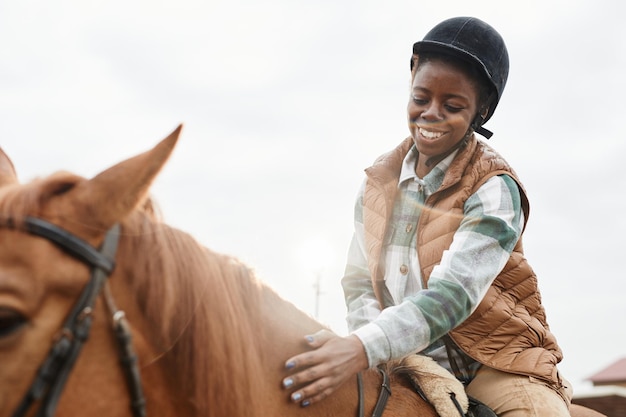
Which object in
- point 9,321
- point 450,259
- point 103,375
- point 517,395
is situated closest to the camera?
point 9,321

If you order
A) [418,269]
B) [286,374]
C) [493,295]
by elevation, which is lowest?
[286,374]

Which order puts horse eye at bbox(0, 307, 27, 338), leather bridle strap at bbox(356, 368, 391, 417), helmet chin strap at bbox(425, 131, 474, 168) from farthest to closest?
helmet chin strap at bbox(425, 131, 474, 168)
leather bridle strap at bbox(356, 368, 391, 417)
horse eye at bbox(0, 307, 27, 338)

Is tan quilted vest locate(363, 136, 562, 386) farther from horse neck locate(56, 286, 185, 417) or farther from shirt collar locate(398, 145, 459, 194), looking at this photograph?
horse neck locate(56, 286, 185, 417)

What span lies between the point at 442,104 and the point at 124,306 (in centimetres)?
216

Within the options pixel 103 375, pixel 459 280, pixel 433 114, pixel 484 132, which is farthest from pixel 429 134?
pixel 103 375

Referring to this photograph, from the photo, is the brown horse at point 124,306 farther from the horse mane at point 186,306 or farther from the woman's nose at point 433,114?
the woman's nose at point 433,114

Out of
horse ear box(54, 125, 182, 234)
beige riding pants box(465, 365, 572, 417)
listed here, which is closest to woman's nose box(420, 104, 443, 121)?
beige riding pants box(465, 365, 572, 417)

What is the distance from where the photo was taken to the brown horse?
1.56m

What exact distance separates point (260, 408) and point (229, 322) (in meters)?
0.33

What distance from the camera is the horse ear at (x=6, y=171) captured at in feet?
6.82

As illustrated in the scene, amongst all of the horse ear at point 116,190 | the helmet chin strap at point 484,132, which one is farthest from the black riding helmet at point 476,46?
the horse ear at point 116,190

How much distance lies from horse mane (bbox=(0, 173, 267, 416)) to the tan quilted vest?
1300 mm

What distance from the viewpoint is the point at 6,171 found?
225cm

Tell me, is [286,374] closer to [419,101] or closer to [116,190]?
[116,190]
